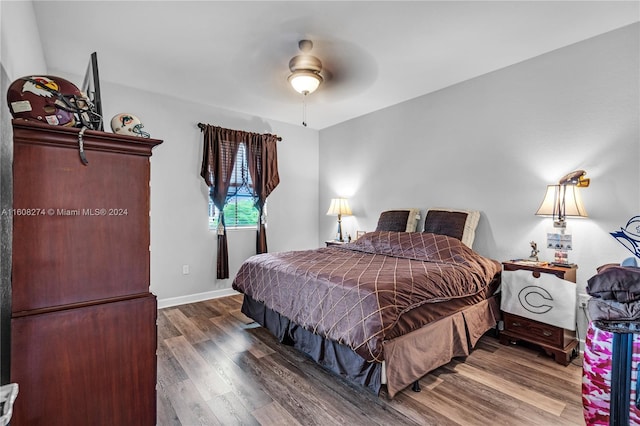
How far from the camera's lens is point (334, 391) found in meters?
2.07

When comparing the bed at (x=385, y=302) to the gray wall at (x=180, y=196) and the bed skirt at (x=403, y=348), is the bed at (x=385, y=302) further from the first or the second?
the gray wall at (x=180, y=196)

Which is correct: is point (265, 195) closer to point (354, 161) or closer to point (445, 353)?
point (354, 161)

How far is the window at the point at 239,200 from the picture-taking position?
4363 millimetres

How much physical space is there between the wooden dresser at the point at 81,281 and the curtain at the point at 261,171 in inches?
126

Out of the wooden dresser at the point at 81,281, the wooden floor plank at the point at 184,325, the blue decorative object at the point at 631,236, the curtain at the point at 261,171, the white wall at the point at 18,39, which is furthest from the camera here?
the curtain at the point at 261,171

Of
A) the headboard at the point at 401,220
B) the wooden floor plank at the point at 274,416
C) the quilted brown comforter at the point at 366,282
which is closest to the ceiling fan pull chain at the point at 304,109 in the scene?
the headboard at the point at 401,220

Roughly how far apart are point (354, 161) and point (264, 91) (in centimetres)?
174

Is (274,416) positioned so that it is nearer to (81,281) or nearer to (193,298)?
(81,281)

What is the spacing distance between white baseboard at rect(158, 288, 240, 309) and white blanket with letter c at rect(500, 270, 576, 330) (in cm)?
336

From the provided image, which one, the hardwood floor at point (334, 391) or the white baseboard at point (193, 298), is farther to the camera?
the white baseboard at point (193, 298)

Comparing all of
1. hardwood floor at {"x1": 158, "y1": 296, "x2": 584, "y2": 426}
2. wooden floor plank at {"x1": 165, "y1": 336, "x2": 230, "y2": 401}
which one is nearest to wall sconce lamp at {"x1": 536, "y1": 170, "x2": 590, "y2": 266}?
hardwood floor at {"x1": 158, "y1": 296, "x2": 584, "y2": 426}

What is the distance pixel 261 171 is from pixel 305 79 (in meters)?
1.98

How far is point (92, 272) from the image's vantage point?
4.03 feet

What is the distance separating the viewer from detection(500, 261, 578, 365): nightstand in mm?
2459
